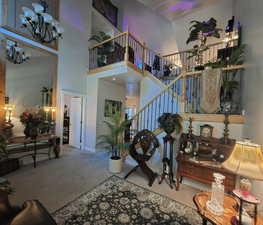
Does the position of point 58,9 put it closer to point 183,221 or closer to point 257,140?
point 257,140

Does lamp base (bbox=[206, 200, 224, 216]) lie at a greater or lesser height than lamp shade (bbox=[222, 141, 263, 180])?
lesser

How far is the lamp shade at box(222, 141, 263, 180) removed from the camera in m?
0.97

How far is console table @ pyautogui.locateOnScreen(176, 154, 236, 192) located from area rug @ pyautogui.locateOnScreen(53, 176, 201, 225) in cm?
54

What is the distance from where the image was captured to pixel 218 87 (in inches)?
102

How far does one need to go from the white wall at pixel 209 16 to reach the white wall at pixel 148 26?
2.17ft

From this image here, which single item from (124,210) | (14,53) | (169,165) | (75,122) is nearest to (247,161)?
(124,210)

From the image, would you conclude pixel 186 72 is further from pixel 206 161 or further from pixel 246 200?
pixel 246 200

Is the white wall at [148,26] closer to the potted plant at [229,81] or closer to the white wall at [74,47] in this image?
the white wall at [74,47]

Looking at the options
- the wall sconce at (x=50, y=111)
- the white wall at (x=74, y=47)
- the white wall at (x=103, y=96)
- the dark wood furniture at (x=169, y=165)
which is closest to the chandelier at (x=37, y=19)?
the white wall at (x=74, y=47)

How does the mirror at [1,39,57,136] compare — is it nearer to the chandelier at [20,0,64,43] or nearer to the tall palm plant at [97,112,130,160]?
the chandelier at [20,0,64,43]

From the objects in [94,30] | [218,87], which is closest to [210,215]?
[218,87]

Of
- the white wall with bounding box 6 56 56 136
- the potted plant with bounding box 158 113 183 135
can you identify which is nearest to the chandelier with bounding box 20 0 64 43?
the white wall with bounding box 6 56 56 136

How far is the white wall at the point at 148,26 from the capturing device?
23.4 ft

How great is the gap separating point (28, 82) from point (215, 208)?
4.74m
